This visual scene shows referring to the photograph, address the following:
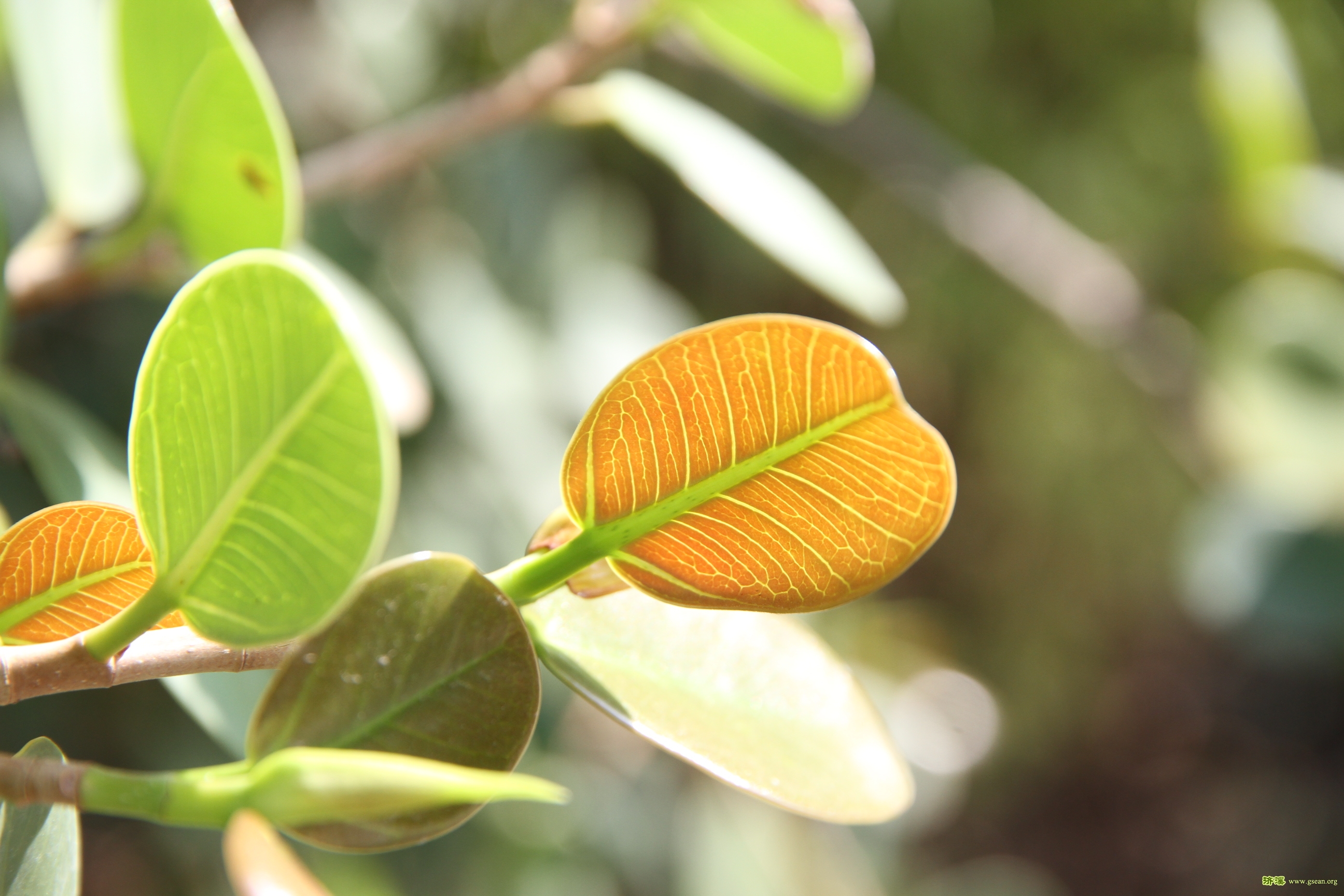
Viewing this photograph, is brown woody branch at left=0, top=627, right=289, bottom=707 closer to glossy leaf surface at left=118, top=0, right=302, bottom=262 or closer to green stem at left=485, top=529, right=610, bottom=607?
green stem at left=485, top=529, right=610, bottom=607

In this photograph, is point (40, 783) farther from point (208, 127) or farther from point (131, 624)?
point (208, 127)

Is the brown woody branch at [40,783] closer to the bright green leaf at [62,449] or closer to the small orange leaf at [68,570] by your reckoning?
the small orange leaf at [68,570]

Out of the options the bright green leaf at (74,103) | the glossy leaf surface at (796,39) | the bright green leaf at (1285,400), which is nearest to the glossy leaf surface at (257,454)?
the bright green leaf at (74,103)

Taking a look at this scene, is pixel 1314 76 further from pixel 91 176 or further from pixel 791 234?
pixel 91 176

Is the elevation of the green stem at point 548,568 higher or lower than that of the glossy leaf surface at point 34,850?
higher

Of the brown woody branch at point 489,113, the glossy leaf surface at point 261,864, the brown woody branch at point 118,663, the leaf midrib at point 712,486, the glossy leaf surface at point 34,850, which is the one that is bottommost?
the glossy leaf surface at point 34,850

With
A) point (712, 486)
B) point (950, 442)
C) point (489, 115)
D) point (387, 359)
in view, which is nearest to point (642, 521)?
point (712, 486)
